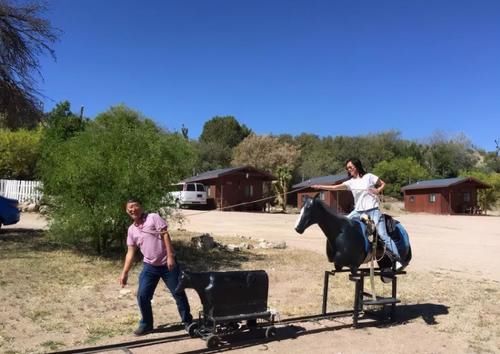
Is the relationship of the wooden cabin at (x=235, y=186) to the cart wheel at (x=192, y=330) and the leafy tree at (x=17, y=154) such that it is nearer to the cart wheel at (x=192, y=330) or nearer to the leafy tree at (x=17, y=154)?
the leafy tree at (x=17, y=154)

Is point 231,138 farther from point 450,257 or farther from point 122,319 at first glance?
point 122,319

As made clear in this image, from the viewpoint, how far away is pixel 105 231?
1173 cm

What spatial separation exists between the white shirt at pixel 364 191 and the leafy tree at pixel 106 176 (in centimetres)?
497

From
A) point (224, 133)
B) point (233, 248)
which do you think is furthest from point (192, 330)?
point (224, 133)

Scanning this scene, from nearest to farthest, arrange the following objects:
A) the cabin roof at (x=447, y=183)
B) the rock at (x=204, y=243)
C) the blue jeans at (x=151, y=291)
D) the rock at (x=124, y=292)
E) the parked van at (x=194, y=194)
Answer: the blue jeans at (x=151, y=291), the rock at (x=124, y=292), the rock at (x=204, y=243), the parked van at (x=194, y=194), the cabin roof at (x=447, y=183)

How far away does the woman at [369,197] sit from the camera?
753 centimetres

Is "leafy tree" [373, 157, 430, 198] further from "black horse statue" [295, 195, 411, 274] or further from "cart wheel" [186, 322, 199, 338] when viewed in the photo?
"cart wheel" [186, 322, 199, 338]

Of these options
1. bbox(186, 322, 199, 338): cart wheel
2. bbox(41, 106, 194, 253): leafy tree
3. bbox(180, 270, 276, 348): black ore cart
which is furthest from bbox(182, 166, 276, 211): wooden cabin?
bbox(186, 322, 199, 338): cart wheel

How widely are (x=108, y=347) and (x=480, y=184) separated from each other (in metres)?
48.5

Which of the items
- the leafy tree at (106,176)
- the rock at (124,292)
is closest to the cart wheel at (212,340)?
the rock at (124,292)

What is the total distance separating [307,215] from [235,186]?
115 ft

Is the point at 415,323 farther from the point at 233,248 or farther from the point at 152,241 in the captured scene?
the point at 233,248

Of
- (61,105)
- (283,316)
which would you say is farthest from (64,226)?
(61,105)

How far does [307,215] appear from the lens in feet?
23.2
